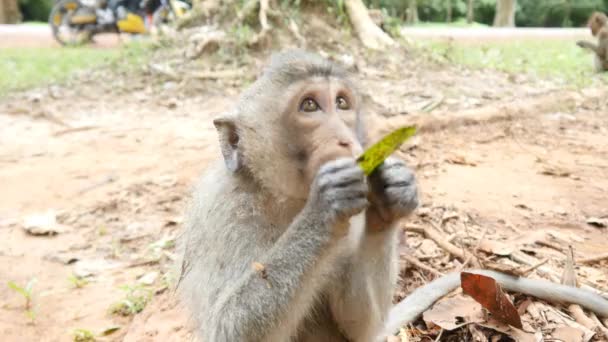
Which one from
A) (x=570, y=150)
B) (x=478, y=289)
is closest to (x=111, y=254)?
(x=478, y=289)

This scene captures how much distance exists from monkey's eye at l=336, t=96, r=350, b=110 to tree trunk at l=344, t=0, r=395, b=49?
9437mm

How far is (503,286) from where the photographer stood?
334cm

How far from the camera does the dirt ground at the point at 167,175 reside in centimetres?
418

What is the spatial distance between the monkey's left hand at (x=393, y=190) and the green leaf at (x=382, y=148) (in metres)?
0.12

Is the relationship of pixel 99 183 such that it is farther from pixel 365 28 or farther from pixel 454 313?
pixel 365 28

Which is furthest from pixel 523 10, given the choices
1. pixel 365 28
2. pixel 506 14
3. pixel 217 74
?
pixel 217 74

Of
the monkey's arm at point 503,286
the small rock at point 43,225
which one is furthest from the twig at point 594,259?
the small rock at point 43,225

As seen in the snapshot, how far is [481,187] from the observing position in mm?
5348

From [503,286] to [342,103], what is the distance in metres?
1.52

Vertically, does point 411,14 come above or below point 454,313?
below

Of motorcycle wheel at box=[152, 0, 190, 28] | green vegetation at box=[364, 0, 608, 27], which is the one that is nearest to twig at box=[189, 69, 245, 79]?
motorcycle wheel at box=[152, 0, 190, 28]

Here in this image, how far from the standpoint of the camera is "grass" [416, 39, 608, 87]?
1138cm

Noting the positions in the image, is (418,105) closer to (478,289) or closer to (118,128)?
(118,128)

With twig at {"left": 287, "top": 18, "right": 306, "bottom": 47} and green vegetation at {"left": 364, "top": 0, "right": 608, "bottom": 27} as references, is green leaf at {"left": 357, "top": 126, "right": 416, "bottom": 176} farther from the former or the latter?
green vegetation at {"left": 364, "top": 0, "right": 608, "bottom": 27}
